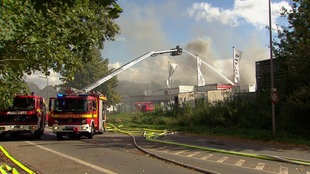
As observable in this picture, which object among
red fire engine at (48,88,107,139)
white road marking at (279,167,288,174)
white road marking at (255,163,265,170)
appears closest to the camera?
white road marking at (279,167,288,174)

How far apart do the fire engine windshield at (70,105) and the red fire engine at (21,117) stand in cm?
144

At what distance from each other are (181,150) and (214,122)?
523 inches

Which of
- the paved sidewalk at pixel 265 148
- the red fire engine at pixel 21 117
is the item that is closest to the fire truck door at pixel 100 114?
the red fire engine at pixel 21 117

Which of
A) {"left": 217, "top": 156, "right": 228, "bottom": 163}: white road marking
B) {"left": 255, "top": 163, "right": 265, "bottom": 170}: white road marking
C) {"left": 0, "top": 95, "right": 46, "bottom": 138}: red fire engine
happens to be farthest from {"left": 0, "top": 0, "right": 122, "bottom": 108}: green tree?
{"left": 0, "top": 95, "right": 46, "bottom": 138}: red fire engine

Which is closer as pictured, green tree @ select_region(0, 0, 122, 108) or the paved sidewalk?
green tree @ select_region(0, 0, 122, 108)

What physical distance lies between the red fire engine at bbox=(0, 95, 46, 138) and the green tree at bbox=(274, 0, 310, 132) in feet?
46.2

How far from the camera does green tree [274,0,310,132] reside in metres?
19.4

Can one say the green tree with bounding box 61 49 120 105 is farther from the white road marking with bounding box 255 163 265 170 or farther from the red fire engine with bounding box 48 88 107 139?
the white road marking with bounding box 255 163 265 170

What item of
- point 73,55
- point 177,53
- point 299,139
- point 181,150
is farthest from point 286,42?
point 177,53

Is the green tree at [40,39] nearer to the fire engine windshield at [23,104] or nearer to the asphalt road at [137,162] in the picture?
the asphalt road at [137,162]

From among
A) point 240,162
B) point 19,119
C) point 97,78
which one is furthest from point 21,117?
point 97,78

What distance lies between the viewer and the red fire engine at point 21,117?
762 inches

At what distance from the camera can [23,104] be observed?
65.7 ft

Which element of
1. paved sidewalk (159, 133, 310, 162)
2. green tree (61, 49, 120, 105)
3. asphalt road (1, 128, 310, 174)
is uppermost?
green tree (61, 49, 120, 105)
